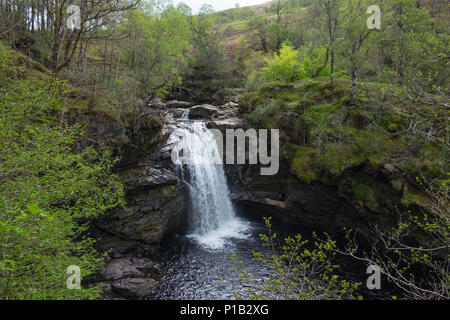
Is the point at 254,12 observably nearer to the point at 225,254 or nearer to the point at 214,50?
the point at 214,50

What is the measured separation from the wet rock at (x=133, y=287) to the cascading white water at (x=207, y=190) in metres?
4.52

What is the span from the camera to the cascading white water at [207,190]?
50.9 ft

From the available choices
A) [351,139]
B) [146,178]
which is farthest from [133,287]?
[351,139]

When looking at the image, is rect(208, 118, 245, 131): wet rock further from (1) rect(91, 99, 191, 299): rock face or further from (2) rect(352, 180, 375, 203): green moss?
(2) rect(352, 180, 375, 203): green moss

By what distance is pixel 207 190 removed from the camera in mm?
16500

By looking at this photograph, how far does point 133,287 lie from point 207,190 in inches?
316

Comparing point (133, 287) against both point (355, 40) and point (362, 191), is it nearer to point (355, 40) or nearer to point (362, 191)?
point (362, 191)

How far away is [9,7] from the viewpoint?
48.9 ft

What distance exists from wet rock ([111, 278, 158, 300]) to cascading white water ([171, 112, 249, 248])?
178 inches

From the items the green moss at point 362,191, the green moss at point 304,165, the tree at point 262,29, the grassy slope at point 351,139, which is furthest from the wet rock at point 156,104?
the tree at point 262,29

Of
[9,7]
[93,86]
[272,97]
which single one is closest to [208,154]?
[272,97]

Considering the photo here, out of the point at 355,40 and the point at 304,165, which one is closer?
the point at 355,40

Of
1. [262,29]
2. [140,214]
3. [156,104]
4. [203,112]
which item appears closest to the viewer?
[140,214]
